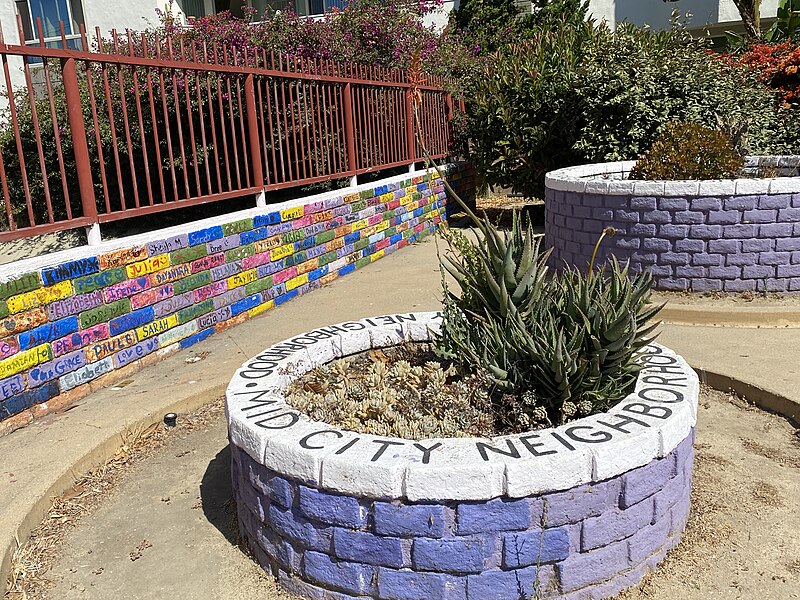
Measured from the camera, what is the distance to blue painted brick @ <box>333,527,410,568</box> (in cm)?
256

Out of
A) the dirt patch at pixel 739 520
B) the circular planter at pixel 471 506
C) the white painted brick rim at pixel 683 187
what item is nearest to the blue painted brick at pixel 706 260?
the white painted brick rim at pixel 683 187

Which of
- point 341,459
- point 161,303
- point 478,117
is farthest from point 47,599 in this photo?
point 478,117

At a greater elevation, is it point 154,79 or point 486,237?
point 154,79

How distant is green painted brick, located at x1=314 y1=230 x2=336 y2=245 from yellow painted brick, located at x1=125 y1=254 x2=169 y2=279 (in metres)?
2.48

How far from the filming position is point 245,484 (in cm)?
303

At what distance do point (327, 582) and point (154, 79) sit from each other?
856 cm

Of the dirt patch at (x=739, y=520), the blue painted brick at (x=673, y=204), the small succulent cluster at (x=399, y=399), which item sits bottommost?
the dirt patch at (x=739, y=520)

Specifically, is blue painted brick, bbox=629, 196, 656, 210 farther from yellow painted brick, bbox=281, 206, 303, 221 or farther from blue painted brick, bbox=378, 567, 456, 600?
blue painted brick, bbox=378, 567, 456, 600

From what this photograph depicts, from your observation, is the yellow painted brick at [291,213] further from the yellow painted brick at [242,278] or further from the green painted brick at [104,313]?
the green painted brick at [104,313]

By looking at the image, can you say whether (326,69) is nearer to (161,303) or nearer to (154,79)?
(154,79)

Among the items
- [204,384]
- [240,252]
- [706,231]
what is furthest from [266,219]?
[706,231]

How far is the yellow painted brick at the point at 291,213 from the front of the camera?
730 centimetres

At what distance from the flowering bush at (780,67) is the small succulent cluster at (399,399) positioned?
1050cm

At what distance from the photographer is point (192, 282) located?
19.7 feet
